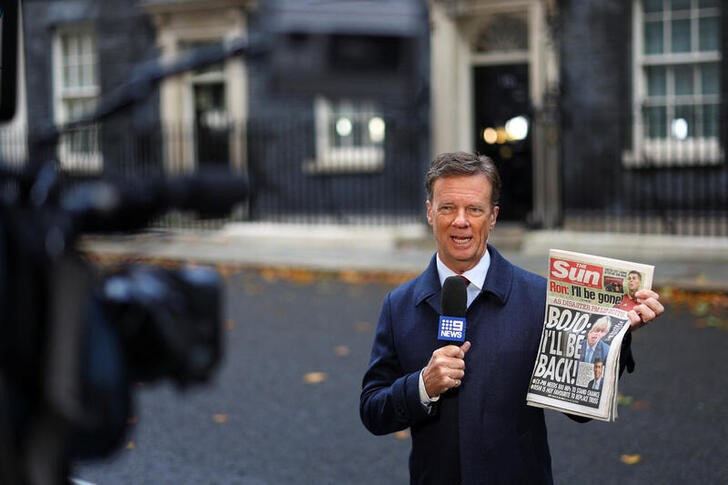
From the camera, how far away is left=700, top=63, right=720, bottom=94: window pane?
1389 cm

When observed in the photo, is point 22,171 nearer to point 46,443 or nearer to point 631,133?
point 46,443

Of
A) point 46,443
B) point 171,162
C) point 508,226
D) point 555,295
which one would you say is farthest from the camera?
point 171,162

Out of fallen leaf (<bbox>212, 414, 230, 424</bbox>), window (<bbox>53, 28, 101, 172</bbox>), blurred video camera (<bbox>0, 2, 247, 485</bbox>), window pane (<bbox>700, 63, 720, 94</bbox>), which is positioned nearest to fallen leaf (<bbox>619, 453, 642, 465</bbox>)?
fallen leaf (<bbox>212, 414, 230, 424</bbox>)

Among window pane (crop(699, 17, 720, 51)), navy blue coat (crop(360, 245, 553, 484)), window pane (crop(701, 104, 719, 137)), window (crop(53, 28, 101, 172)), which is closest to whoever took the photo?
navy blue coat (crop(360, 245, 553, 484))

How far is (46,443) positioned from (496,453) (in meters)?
1.32

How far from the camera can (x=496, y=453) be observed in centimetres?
263

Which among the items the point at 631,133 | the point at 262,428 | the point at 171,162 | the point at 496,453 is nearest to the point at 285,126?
the point at 171,162

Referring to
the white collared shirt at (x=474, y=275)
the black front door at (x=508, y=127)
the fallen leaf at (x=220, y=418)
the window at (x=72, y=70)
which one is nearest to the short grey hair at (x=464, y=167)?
the white collared shirt at (x=474, y=275)

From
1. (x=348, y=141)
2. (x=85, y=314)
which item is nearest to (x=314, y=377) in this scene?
(x=85, y=314)

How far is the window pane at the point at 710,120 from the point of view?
1359 cm

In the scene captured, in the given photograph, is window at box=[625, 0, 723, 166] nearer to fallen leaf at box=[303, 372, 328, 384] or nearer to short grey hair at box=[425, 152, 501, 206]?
fallen leaf at box=[303, 372, 328, 384]

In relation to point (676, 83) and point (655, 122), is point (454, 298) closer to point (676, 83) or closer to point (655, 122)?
point (655, 122)

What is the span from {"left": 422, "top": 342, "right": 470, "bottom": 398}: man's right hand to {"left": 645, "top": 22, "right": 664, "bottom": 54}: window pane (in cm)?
1289

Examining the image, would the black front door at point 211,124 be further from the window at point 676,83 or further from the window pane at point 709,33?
the window pane at point 709,33
